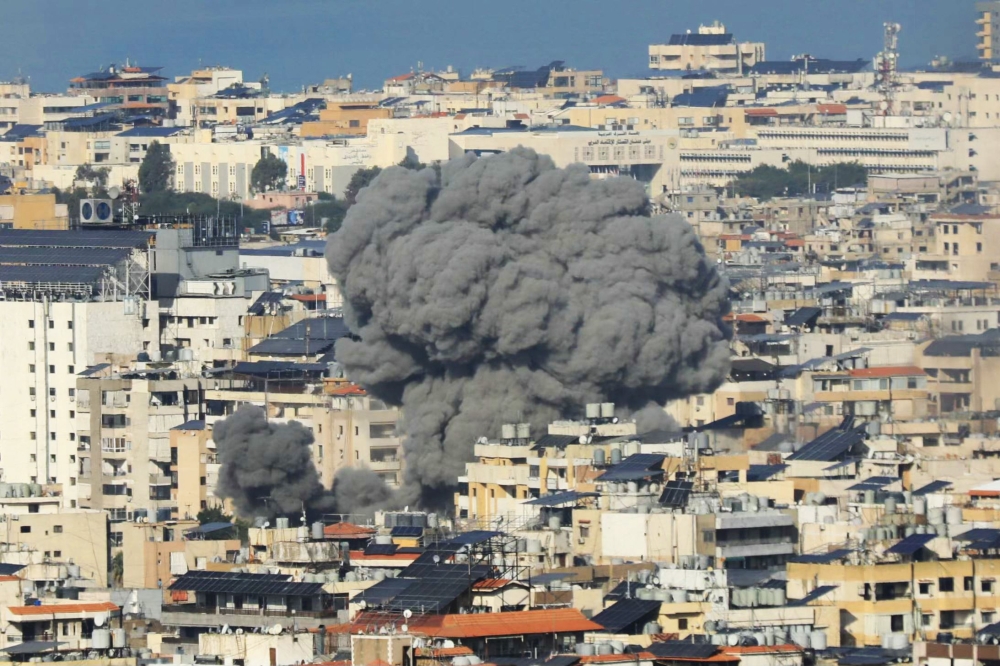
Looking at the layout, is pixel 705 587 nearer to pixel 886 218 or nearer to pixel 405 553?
pixel 405 553

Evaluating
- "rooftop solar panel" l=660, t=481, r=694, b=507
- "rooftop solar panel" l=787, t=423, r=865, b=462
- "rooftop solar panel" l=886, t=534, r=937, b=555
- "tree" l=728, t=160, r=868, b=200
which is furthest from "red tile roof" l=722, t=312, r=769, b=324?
"tree" l=728, t=160, r=868, b=200

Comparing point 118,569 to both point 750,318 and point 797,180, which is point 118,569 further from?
point 797,180

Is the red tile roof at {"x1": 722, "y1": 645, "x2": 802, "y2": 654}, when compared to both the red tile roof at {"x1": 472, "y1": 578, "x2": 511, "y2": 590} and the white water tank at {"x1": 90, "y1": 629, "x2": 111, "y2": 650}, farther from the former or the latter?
the white water tank at {"x1": 90, "y1": 629, "x2": 111, "y2": 650}

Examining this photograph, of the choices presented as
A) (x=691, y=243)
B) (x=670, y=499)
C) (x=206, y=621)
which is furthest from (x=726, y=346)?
(x=206, y=621)

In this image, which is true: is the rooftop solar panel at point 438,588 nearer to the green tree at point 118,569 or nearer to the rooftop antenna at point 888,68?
the green tree at point 118,569

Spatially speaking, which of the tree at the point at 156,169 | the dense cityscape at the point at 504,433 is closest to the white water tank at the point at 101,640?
the dense cityscape at the point at 504,433

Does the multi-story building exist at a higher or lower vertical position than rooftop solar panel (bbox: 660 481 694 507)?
higher

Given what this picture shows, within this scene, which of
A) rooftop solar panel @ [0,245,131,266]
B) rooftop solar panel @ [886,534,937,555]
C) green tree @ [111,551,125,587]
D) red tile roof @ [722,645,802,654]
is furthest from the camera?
rooftop solar panel @ [0,245,131,266]
